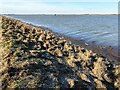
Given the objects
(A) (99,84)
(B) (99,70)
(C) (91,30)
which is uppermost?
(B) (99,70)

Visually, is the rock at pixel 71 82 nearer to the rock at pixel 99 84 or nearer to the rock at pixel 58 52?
the rock at pixel 99 84

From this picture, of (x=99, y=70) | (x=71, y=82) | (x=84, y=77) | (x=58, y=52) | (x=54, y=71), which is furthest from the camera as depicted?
(x=58, y=52)

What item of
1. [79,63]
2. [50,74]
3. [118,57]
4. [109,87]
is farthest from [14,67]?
[118,57]

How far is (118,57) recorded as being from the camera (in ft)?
55.7

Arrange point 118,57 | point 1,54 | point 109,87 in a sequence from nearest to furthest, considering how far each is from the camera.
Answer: point 109,87 → point 1,54 → point 118,57

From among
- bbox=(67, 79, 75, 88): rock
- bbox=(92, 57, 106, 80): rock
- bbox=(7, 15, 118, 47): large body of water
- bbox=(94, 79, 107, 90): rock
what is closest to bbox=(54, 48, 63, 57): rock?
bbox=(92, 57, 106, 80): rock

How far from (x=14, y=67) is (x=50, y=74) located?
77.7 inches

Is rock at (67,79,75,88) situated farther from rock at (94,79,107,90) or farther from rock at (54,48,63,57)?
rock at (54,48,63,57)

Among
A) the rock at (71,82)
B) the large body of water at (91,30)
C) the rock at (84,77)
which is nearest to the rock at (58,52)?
the rock at (84,77)

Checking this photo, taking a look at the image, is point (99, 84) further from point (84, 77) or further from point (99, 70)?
point (99, 70)

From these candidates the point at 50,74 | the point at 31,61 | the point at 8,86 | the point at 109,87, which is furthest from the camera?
the point at 31,61

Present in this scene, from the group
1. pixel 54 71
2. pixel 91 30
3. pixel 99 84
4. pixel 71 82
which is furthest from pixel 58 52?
pixel 91 30

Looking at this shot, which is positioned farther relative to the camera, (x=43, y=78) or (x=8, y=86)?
(x=43, y=78)

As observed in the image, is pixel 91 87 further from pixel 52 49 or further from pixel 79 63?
pixel 52 49
